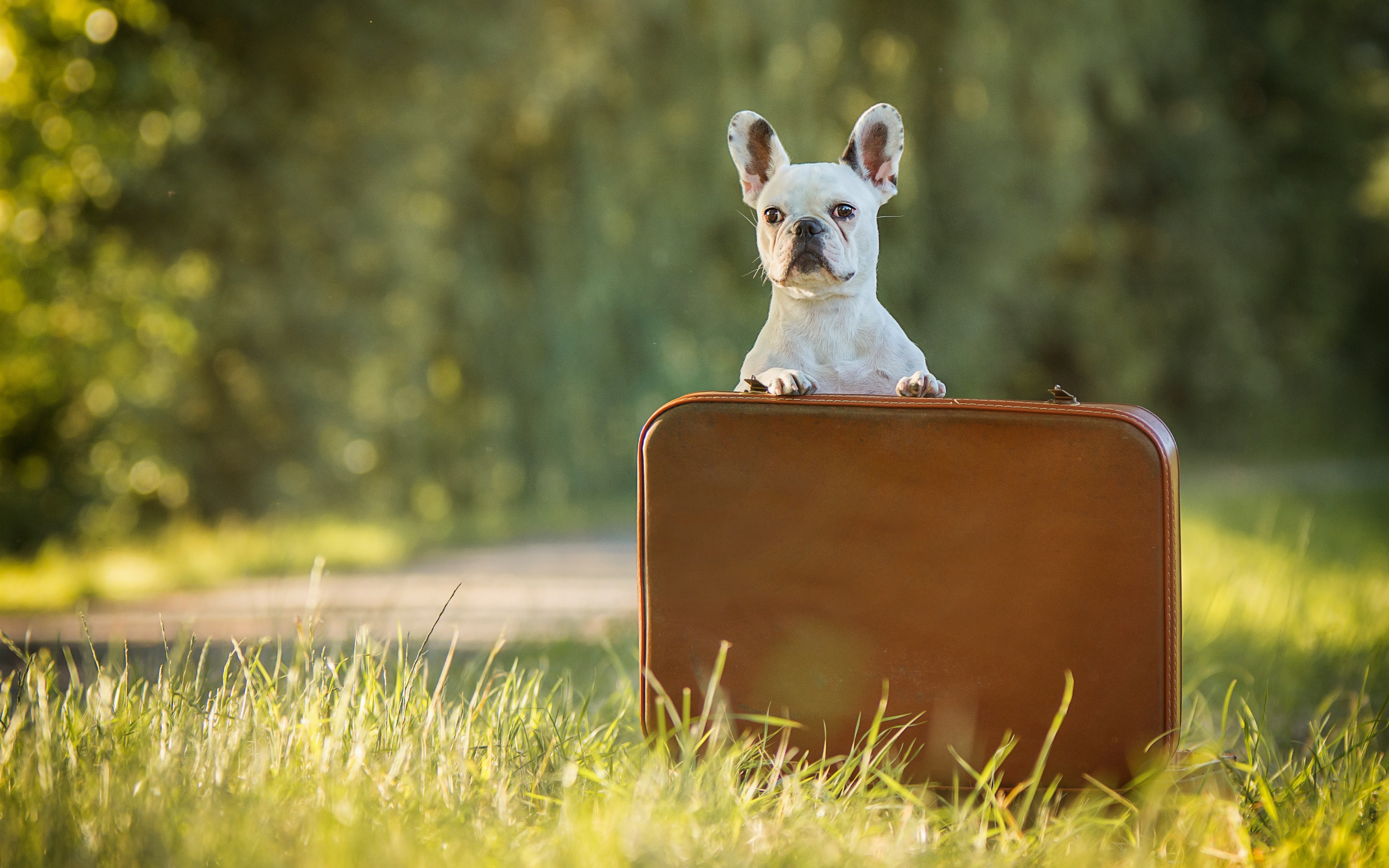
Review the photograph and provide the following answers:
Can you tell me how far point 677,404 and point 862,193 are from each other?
50 centimetres

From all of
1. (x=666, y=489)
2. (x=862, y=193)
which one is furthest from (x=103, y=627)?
(x=862, y=193)

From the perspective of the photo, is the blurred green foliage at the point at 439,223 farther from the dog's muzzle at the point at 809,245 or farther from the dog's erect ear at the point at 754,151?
the dog's muzzle at the point at 809,245

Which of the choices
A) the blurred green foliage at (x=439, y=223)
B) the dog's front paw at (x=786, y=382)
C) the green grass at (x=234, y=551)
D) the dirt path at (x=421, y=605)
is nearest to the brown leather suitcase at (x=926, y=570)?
the dog's front paw at (x=786, y=382)

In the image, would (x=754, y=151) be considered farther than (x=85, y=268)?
No

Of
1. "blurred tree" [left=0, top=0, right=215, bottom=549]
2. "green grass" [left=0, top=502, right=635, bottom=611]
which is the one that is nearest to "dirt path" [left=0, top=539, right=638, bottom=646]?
"green grass" [left=0, top=502, right=635, bottom=611]

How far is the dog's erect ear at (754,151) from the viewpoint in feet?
6.40

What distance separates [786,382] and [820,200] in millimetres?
334

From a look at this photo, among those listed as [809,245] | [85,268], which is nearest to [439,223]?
[85,268]

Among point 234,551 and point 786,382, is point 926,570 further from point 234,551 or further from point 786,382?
point 234,551

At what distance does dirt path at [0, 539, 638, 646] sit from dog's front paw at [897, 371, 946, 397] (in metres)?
1.30

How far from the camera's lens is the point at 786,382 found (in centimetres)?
181

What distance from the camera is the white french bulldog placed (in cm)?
183

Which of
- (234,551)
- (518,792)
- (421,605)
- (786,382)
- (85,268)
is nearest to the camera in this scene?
(518,792)

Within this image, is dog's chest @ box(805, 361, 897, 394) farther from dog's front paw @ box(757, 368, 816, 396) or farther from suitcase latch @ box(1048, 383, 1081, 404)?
suitcase latch @ box(1048, 383, 1081, 404)
